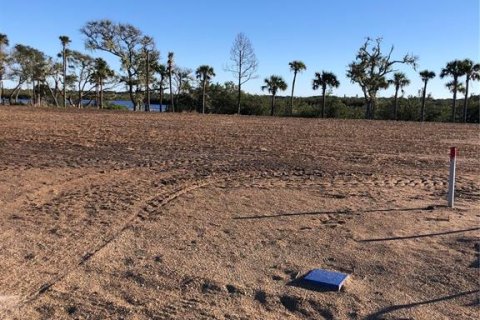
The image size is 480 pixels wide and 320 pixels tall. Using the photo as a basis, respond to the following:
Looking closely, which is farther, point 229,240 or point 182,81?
point 182,81

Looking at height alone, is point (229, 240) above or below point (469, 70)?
below

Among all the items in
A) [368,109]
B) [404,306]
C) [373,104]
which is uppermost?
[373,104]

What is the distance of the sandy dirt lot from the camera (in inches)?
151

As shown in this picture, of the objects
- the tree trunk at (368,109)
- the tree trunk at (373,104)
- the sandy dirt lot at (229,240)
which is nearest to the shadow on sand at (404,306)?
the sandy dirt lot at (229,240)

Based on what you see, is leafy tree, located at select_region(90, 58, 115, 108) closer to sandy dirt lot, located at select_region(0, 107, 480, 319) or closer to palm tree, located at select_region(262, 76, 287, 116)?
palm tree, located at select_region(262, 76, 287, 116)

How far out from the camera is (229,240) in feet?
17.7

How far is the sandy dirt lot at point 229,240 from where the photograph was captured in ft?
12.6

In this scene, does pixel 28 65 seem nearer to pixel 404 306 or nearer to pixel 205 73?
pixel 205 73

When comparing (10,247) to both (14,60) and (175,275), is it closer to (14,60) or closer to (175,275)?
(175,275)

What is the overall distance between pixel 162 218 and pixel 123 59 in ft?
173

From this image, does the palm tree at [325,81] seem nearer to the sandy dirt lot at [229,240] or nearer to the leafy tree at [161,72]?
the leafy tree at [161,72]

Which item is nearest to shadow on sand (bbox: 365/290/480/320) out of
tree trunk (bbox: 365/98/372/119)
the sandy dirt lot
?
the sandy dirt lot

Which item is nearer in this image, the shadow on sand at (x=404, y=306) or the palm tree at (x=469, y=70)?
the shadow on sand at (x=404, y=306)

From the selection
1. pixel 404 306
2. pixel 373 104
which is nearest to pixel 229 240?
pixel 404 306
